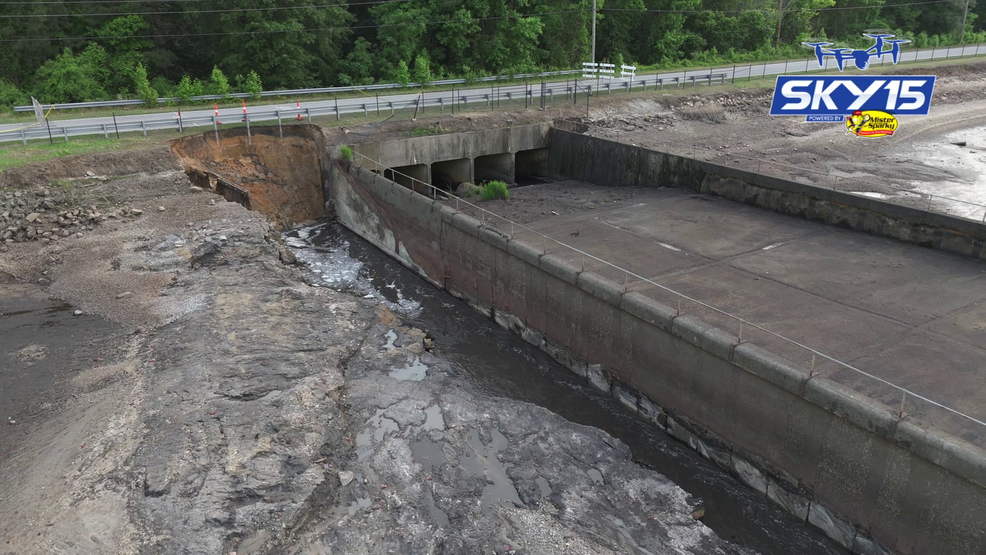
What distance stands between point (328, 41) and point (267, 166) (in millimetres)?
19863

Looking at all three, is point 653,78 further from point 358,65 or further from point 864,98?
point 864,98

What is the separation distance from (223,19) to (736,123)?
3178 centimetres

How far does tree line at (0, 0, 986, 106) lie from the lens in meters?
42.4

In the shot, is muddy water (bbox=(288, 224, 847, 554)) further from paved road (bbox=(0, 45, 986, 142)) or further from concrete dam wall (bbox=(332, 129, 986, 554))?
paved road (bbox=(0, 45, 986, 142))

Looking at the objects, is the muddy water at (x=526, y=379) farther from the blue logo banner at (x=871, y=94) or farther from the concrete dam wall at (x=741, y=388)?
the blue logo banner at (x=871, y=94)

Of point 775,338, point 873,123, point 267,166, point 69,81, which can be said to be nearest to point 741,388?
point 775,338

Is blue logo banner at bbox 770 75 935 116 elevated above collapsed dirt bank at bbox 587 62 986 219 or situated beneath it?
elevated above

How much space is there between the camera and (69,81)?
4069 centimetres

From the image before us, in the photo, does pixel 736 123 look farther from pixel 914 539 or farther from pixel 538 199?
pixel 914 539

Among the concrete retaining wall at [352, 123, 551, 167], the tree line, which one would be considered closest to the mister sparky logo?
the concrete retaining wall at [352, 123, 551, 167]

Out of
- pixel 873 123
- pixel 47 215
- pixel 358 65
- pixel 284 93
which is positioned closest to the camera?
pixel 873 123

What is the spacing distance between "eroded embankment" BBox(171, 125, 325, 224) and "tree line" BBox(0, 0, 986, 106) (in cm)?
829

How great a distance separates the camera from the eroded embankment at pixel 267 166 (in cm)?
2860

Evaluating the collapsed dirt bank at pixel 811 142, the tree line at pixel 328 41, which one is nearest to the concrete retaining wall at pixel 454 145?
the collapsed dirt bank at pixel 811 142
